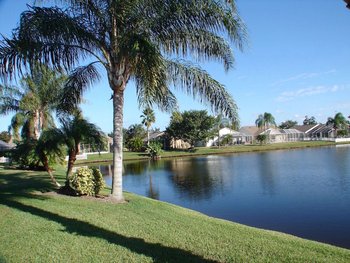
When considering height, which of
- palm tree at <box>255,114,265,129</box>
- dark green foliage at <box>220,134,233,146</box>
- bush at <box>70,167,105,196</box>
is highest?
palm tree at <box>255,114,265,129</box>

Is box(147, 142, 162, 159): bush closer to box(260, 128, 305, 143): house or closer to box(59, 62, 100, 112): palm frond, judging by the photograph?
box(260, 128, 305, 143): house

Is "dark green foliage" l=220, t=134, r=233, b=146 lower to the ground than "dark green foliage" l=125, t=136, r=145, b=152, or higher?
higher

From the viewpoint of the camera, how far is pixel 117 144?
494 inches

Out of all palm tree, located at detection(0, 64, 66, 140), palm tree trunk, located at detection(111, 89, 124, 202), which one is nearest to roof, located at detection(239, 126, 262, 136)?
palm tree, located at detection(0, 64, 66, 140)

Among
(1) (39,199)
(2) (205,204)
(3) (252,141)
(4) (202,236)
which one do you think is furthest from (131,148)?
(4) (202,236)

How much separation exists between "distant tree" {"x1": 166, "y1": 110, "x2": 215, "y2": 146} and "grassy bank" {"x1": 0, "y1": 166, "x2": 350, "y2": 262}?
60948 millimetres

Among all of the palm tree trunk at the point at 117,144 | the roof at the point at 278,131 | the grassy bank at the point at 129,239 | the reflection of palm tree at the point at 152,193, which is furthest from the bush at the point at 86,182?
the roof at the point at 278,131

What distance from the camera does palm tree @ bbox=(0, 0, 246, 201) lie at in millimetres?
10414

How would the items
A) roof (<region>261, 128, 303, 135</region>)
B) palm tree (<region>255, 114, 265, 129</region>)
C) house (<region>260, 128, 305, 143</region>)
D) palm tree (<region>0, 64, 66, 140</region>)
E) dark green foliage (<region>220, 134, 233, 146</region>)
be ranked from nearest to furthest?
palm tree (<region>0, 64, 66, 140</region>) < dark green foliage (<region>220, 134, 233, 146</region>) < roof (<region>261, 128, 303, 135</region>) < house (<region>260, 128, 305, 143</region>) < palm tree (<region>255, 114, 265, 129</region>)

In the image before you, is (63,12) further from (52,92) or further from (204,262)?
(52,92)

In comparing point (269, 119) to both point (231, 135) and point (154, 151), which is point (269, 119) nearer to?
point (231, 135)

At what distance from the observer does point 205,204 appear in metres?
18.5

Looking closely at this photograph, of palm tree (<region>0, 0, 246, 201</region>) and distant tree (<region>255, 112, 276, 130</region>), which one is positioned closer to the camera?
palm tree (<region>0, 0, 246, 201</region>)

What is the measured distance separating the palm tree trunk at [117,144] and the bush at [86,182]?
112 cm
